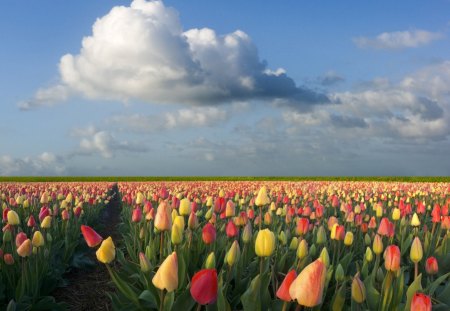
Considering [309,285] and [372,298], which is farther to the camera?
[372,298]

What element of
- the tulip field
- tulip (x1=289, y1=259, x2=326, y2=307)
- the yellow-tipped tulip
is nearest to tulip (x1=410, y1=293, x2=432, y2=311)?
the tulip field

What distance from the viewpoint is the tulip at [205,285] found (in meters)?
2.16

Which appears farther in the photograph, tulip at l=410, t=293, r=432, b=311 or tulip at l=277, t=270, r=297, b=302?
tulip at l=277, t=270, r=297, b=302

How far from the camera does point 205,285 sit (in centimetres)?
217

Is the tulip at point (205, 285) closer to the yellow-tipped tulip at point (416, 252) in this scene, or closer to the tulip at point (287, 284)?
the tulip at point (287, 284)

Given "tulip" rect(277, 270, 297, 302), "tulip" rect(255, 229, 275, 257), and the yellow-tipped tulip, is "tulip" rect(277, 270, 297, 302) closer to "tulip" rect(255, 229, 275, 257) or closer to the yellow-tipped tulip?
"tulip" rect(255, 229, 275, 257)

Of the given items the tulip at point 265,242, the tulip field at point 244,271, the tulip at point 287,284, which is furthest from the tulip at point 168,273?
the tulip at point 265,242

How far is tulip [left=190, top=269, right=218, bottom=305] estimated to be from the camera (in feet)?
7.07

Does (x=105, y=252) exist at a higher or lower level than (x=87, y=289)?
higher

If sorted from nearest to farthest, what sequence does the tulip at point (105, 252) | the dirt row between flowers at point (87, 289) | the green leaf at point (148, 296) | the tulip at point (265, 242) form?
the tulip at point (265, 242), the tulip at point (105, 252), the green leaf at point (148, 296), the dirt row between flowers at point (87, 289)

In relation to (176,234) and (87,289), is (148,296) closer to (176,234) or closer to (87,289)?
(176,234)

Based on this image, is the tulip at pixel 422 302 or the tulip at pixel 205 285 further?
the tulip at pixel 205 285

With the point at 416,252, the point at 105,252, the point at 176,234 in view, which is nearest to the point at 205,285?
the point at 105,252

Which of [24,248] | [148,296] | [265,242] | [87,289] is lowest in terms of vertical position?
[87,289]
